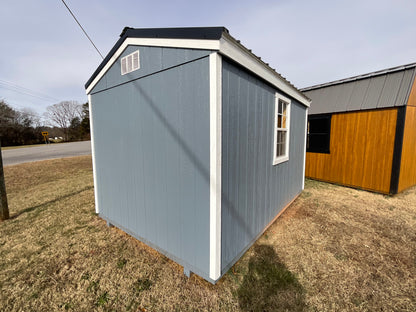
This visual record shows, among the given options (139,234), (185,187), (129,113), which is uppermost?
(129,113)

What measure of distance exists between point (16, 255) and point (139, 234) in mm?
1848

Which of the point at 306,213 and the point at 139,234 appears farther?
the point at 306,213

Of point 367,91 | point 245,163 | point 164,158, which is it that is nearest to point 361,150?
point 367,91

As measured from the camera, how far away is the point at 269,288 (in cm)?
200

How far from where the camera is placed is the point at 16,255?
2.62 meters

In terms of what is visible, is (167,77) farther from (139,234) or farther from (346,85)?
(346,85)

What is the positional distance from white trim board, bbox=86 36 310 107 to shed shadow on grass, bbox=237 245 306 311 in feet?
8.68

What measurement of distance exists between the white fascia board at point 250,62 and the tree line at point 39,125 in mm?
40145

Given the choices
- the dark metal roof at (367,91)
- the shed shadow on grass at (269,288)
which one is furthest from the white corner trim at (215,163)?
the dark metal roof at (367,91)

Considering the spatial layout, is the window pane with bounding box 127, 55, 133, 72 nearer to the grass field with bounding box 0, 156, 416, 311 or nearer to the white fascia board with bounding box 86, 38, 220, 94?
the white fascia board with bounding box 86, 38, 220, 94

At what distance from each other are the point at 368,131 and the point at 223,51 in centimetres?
621

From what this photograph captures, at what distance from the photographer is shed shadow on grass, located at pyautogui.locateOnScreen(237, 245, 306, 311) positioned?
180 centimetres

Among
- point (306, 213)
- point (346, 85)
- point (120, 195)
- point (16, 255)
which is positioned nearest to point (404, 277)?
point (306, 213)

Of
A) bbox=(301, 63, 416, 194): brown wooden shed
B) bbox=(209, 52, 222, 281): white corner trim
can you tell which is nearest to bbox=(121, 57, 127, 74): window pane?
bbox=(209, 52, 222, 281): white corner trim
